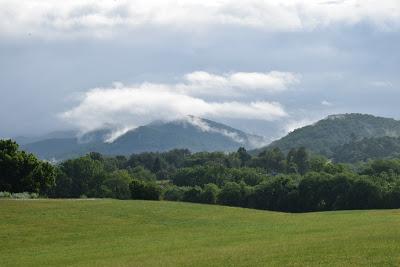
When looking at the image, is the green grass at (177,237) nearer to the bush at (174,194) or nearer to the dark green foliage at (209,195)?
the dark green foliage at (209,195)

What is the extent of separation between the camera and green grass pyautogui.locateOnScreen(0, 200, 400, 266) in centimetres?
3512

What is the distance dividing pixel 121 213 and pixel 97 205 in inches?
229

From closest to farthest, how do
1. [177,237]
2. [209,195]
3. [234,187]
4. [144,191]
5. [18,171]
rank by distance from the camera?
1. [177,237]
2. [18,171]
3. [144,191]
4. [234,187]
5. [209,195]

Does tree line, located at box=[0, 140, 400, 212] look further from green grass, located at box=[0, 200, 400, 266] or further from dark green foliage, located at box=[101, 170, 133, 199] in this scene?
green grass, located at box=[0, 200, 400, 266]

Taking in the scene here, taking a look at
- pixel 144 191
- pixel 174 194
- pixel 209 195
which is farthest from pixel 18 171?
pixel 174 194

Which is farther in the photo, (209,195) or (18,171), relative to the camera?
(209,195)

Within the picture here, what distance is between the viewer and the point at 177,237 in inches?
2031

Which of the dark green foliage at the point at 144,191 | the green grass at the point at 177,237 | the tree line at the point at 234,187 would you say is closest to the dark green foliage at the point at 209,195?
the tree line at the point at 234,187

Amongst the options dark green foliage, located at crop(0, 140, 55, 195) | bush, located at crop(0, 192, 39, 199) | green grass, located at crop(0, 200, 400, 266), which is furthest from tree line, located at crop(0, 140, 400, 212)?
green grass, located at crop(0, 200, 400, 266)

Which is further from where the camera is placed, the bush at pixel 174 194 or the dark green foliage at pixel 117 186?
the bush at pixel 174 194

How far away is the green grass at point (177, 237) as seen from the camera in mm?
35125

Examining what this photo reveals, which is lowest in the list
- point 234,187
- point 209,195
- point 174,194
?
point 209,195

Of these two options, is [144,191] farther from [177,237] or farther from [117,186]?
[177,237]

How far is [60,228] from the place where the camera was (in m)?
57.0
